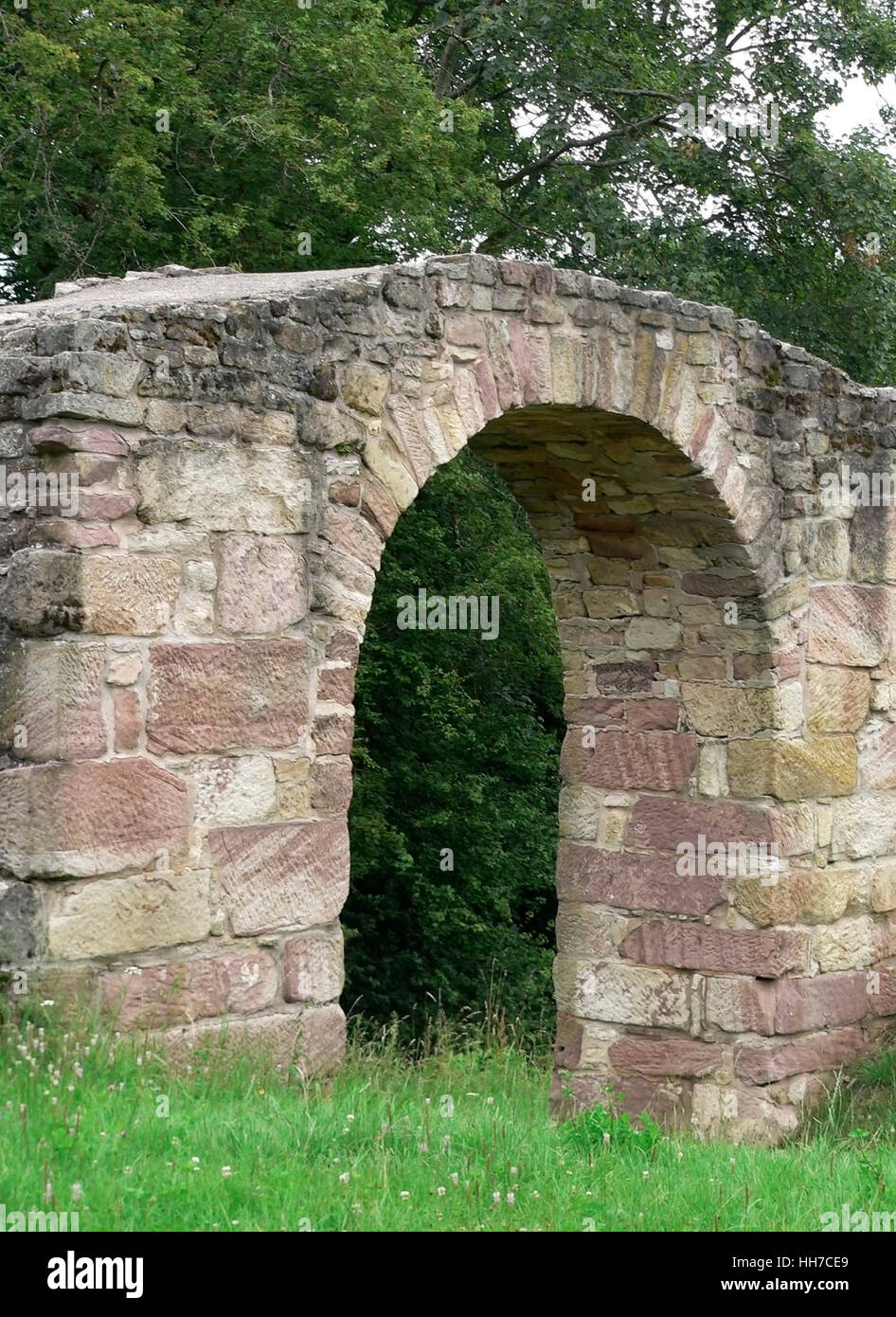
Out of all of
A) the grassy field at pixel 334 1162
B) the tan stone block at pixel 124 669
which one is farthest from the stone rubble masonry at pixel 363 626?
the grassy field at pixel 334 1162

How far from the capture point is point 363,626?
17.2 feet

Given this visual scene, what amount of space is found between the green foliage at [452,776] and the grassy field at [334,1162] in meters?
6.75

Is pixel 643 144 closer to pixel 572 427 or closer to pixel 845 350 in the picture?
pixel 845 350

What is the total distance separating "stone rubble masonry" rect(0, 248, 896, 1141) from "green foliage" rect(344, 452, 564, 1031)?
14.7 ft

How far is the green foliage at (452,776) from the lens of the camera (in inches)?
456

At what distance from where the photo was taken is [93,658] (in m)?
4.42

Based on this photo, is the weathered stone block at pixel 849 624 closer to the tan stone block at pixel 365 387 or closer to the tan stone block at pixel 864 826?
the tan stone block at pixel 864 826

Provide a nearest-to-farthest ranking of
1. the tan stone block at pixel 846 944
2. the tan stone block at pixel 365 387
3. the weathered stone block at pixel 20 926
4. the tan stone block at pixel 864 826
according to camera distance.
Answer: the weathered stone block at pixel 20 926, the tan stone block at pixel 365 387, the tan stone block at pixel 846 944, the tan stone block at pixel 864 826

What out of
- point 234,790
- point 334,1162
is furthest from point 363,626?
point 334,1162

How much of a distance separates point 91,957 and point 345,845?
3.27ft

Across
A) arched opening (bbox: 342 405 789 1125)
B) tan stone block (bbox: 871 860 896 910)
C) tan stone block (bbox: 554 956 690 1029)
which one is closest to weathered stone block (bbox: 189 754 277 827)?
arched opening (bbox: 342 405 789 1125)

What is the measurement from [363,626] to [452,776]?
6818 millimetres

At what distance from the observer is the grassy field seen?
10.8ft

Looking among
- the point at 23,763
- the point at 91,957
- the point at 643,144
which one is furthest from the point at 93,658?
the point at 643,144
